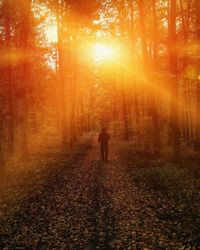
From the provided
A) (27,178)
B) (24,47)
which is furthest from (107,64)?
(27,178)

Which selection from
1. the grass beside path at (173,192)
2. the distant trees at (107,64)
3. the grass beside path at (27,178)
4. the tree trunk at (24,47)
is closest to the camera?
the grass beside path at (173,192)

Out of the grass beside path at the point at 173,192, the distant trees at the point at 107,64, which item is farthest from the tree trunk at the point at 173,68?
the grass beside path at the point at 173,192

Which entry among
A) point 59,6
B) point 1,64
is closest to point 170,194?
point 1,64

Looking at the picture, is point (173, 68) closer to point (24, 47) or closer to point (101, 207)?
point (24, 47)

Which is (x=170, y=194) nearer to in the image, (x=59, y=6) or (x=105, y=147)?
(x=105, y=147)

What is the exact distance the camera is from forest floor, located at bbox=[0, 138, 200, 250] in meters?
7.21

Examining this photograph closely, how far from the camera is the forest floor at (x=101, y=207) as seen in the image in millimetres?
7207

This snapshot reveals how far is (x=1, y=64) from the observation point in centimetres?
1639

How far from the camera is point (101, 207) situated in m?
9.69

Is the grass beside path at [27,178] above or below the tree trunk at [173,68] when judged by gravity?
below

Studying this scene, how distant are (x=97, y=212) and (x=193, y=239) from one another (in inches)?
127

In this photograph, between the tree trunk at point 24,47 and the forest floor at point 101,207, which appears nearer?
the forest floor at point 101,207

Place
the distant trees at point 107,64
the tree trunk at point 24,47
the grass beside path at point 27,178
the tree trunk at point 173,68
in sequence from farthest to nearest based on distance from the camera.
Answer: the tree trunk at point 24,47 < the distant trees at point 107,64 < the tree trunk at point 173,68 < the grass beside path at point 27,178

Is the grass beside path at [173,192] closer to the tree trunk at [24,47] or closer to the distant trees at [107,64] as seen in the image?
the distant trees at [107,64]
